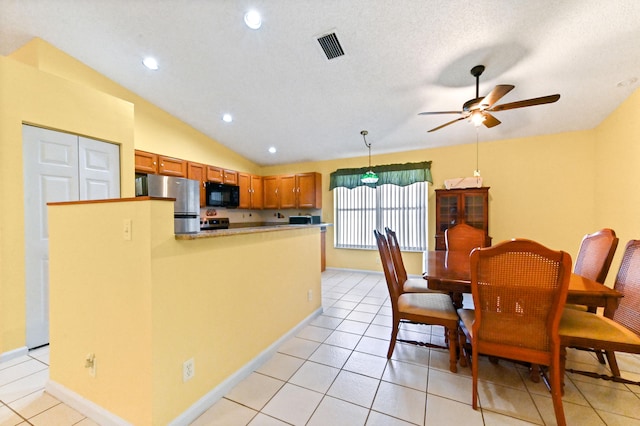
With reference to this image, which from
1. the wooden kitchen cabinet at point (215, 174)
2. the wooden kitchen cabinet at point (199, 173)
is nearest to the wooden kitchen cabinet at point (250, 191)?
the wooden kitchen cabinet at point (215, 174)

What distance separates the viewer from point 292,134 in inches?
175

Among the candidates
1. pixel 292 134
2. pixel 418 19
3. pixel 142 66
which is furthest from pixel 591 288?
pixel 142 66

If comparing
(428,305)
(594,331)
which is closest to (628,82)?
(594,331)

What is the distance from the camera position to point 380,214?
17.1 feet

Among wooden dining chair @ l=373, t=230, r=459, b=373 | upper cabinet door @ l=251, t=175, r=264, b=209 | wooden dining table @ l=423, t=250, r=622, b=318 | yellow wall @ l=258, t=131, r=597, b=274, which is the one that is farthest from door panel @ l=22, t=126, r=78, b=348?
yellow wall @ l=258, t=131, r=597, b=274

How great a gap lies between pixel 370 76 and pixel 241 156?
360cm

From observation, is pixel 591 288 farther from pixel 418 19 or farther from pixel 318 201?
pixel 318 201

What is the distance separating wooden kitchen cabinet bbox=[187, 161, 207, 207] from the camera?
4402 mm

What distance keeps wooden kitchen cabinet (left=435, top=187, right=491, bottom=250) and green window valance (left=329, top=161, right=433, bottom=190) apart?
1.82 feet

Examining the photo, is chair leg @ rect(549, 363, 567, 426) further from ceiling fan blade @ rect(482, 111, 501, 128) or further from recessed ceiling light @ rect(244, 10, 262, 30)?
recessed ceiling light @ rect(244, 10, 262, 30)

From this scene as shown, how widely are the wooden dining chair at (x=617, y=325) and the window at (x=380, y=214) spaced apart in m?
2.97

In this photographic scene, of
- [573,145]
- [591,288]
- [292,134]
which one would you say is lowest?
[591,288]

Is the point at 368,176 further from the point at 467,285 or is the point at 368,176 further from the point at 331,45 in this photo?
the point at 467,285

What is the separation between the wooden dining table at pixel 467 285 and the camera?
1567 millimetres
